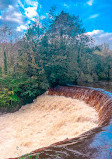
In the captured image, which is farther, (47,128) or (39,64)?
(39,64)

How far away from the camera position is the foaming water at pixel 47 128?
20.5 ft

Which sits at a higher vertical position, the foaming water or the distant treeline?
the distant treeline

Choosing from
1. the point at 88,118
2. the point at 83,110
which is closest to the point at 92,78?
the point at 83,110

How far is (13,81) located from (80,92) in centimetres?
613

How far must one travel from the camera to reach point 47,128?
8234 mm

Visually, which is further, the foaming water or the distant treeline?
the distant treeline

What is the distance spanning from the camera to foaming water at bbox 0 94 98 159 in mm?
6244

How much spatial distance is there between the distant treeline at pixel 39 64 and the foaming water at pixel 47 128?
249 cm

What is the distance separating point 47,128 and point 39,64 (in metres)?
8.35

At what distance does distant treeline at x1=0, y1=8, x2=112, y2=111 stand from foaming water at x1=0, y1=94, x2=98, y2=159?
249cm

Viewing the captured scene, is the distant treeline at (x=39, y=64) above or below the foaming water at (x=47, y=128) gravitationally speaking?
above

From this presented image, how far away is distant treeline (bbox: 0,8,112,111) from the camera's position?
44.5 ft

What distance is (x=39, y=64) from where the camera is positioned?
15234mm

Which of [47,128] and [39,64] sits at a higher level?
[39,64]
